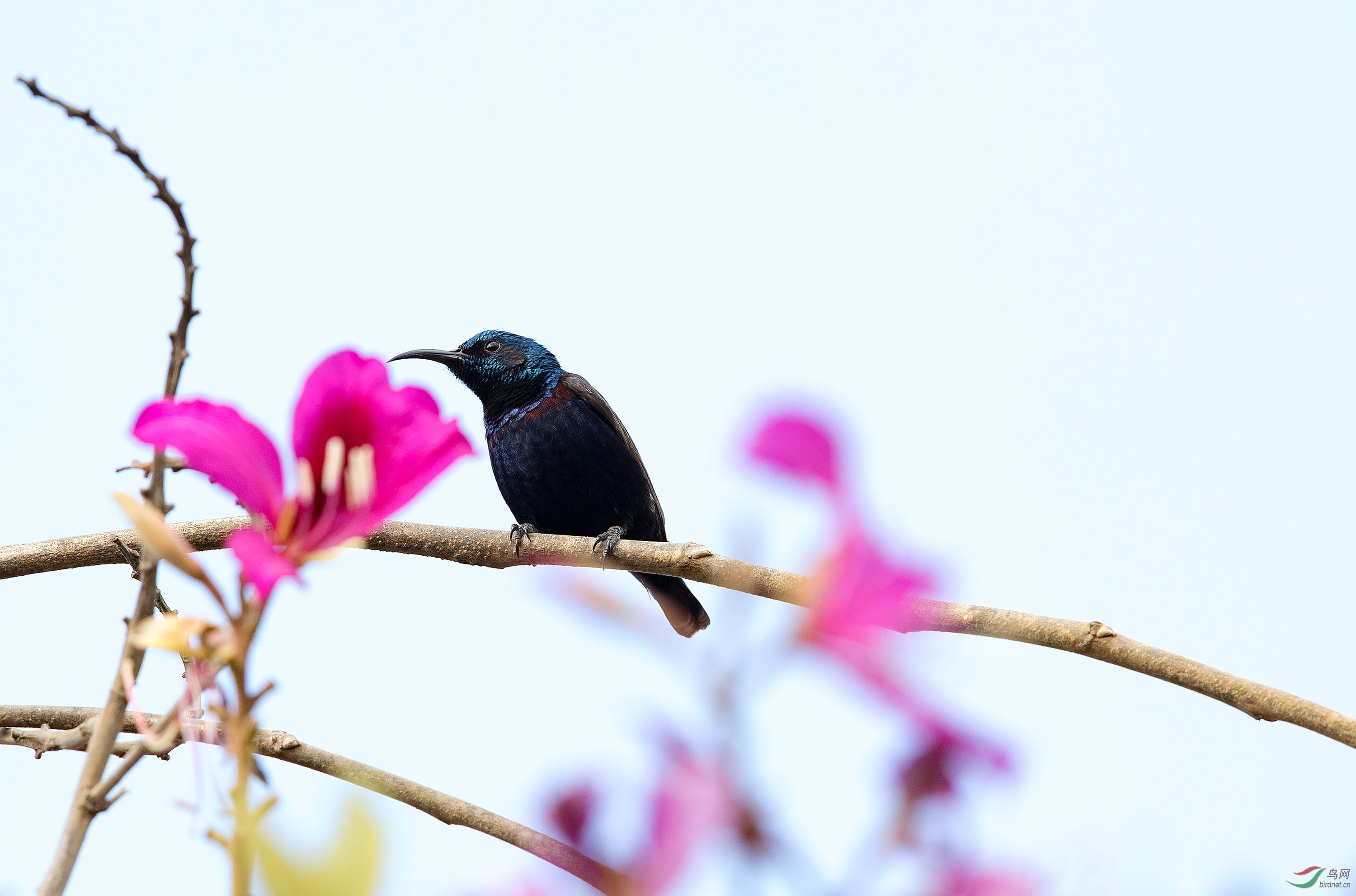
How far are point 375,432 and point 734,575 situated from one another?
0.56 ft

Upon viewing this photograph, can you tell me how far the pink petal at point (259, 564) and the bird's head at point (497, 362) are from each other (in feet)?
14.6

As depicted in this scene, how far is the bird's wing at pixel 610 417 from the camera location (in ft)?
15.5

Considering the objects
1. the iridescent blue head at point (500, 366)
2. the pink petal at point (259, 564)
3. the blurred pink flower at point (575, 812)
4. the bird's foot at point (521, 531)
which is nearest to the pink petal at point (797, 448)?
the blurred pink flower at point (575, 812)

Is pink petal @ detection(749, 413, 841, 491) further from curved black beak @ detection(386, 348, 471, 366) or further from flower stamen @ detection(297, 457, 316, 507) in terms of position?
curved black beak @ detection(386, 348, 471, 366)

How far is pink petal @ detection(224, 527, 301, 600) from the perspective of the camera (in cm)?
48

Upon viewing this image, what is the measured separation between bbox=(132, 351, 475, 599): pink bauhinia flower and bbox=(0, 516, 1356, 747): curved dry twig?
8 centimetres

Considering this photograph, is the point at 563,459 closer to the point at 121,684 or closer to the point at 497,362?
the point at 497,362

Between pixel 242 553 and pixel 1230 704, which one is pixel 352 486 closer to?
pixel 242 553

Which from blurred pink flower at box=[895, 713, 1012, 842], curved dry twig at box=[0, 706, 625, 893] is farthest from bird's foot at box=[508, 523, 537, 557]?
blurred pink flower at box=[895, 713, 1012, 842]

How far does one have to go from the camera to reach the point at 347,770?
107cm

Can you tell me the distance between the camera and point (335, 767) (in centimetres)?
112

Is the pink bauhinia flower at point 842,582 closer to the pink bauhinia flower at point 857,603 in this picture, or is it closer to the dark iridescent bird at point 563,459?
the pink bauhinia flower at point 857,603

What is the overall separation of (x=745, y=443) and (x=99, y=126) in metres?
0.49

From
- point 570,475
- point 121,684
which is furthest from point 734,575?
point 570,475
